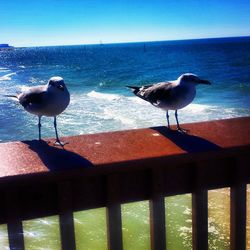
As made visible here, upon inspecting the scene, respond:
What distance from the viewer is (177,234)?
6.66 meters

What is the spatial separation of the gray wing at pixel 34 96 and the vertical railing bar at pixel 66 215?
5.34ft

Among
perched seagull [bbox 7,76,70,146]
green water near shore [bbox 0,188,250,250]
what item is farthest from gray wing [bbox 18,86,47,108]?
green water near shore [bbox 0,188,250,250]

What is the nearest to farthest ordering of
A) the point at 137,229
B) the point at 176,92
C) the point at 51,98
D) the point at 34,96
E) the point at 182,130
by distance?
the point at 182,130, the point at 51,98, the point at 34,96, the point at 176,92, the point at 137,229

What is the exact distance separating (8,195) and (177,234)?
561cm

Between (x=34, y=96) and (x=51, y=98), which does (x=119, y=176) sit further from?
(x=34, y=96)

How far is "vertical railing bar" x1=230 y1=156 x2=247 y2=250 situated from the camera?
5.57ft

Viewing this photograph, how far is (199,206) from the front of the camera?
5.45ft

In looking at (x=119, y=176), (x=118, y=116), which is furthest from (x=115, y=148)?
(x=118, y=116)

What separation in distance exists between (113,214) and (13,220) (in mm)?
356

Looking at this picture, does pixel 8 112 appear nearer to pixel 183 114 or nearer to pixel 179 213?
pixel 183 114

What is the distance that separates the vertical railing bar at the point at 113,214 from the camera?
4.98 ft

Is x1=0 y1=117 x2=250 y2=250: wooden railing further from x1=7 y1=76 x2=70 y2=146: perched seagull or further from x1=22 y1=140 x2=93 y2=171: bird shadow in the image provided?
x1=7 y1=76 x2=70 y2=146: perched seagull

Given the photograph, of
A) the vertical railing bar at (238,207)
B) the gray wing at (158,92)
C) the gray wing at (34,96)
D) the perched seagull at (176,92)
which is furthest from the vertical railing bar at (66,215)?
the gray wing at (158,92)

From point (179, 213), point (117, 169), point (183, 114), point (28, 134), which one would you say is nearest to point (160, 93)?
point (117, 169)
